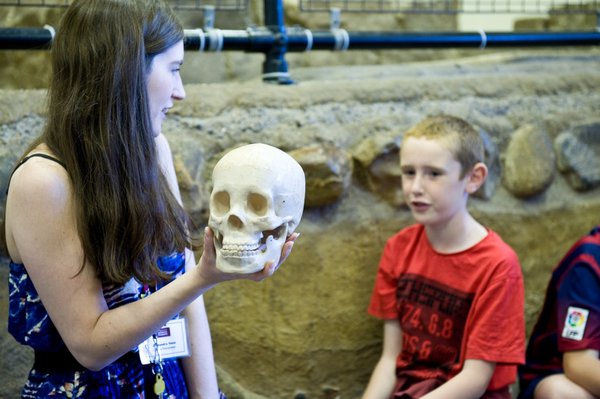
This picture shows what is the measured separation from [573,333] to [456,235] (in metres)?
0.43

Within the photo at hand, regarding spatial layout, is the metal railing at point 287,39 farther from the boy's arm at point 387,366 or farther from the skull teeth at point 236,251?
the skull teeth at point 236,251

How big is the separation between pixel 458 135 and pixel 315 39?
23.0 inches

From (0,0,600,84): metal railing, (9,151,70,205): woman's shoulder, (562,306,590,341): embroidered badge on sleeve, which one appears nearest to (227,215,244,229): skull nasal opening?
(9,151,70,205): woman's shoulder

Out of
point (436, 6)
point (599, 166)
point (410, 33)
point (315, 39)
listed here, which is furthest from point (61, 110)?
point (436, 6)

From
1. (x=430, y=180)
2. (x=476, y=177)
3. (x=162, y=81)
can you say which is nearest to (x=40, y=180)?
(x=162, y=81)

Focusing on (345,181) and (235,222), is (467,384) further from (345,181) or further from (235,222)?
(235,222)

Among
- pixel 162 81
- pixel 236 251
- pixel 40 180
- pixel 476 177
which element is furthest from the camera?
pixel 476 177

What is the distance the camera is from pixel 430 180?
2.49m

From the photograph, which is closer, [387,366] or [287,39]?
[387,366]

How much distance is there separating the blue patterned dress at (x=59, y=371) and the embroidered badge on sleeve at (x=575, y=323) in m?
1.24

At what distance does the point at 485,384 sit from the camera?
2.38 meters

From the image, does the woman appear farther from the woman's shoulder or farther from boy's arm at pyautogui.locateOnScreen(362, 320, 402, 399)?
boy's arm at pyautogui.locateOnScreen(362, 320, 402, 399)

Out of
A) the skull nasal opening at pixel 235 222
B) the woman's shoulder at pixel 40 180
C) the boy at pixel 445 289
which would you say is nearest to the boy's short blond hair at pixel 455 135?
the boy at pixel 445 289

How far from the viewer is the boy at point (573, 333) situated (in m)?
Result: 2.46
